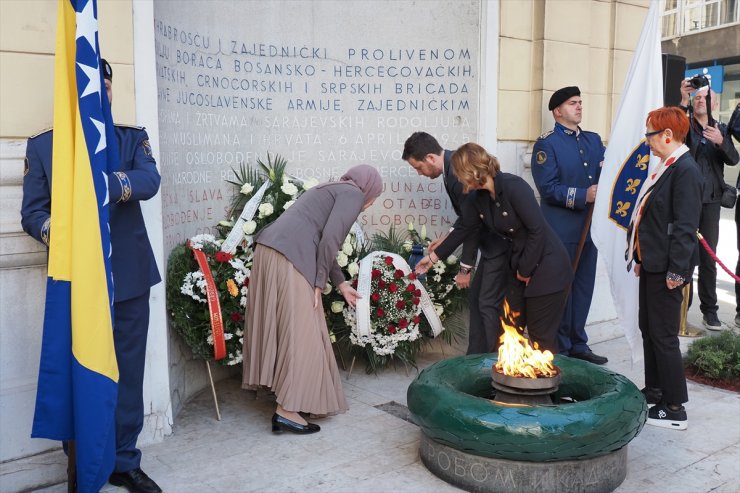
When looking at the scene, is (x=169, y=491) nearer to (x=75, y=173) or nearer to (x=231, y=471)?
(x=231, y=471)

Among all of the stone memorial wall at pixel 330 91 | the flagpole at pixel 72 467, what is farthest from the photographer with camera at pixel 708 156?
the flagpole at pixel 72 467

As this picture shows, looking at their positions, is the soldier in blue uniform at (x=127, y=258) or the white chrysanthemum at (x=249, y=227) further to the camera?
the white chrysanthemum at (x=249, y=227)

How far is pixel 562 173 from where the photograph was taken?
5746 millimetres

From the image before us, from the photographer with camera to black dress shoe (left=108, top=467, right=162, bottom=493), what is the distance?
503 centimetres

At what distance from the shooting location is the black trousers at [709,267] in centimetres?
683

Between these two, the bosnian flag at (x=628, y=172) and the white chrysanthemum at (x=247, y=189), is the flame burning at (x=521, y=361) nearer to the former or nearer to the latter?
the bosnian flag at (x=628, y=172)

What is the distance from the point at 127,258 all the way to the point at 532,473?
84.2 inches

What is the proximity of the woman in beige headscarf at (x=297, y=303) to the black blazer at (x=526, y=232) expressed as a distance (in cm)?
81

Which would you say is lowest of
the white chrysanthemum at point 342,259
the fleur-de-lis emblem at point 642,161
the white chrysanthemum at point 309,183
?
the white chrysanthemum at point 342,259

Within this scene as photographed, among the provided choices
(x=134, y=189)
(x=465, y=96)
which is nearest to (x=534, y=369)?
(x=134, y=189)

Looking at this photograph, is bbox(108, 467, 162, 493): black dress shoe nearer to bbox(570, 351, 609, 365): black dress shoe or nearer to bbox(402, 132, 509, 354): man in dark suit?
bbox(402, 132, 509, 354): man in dark suit

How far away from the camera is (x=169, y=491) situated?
3.64 metres

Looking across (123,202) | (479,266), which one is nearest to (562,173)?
(479,266)

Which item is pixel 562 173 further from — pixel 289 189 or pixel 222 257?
pixel 222 257
